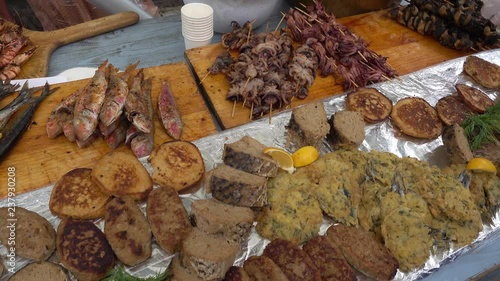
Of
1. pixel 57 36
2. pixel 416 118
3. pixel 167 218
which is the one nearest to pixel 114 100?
pixel 167 218

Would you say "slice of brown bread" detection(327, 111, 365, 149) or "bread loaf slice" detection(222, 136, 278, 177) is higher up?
"bread loaf slice" detection(222, 136, 278, 177)

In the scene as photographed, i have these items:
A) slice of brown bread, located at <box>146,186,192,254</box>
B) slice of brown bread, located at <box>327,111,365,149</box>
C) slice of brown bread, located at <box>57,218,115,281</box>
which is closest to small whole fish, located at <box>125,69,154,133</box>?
slice of brown bread, located at <box>146,186,192,254</box>

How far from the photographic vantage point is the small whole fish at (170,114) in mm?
4004

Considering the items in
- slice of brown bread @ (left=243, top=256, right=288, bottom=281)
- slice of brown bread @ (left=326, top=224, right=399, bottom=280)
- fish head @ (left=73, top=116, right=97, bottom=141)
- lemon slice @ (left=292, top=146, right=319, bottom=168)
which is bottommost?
slice of brown bread @ (left=326, top=224, right=399, bottom=280)

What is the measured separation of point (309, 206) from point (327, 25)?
3.11 m

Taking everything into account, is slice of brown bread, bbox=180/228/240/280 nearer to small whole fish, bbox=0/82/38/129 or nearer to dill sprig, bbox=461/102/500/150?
small whole fish, bbox=0/82/38/129

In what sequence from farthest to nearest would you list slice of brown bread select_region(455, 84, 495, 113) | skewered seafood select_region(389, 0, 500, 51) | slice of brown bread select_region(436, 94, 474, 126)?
skewered seafood select_region(389, 0, 500, 51) → slice of brown bread select_region(455, 84, 495, 113) → slice of brown bread select_region(436, 94, 474, 126)

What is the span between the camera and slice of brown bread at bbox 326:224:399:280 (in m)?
2.93

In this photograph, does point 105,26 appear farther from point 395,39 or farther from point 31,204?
point 395,39

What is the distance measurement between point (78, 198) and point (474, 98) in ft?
14.9

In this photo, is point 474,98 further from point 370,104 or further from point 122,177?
point 122,177

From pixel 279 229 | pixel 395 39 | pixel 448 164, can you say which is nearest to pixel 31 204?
pixel 279 229

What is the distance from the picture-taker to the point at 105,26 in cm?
554

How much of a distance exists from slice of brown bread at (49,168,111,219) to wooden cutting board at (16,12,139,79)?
2.23 metres
